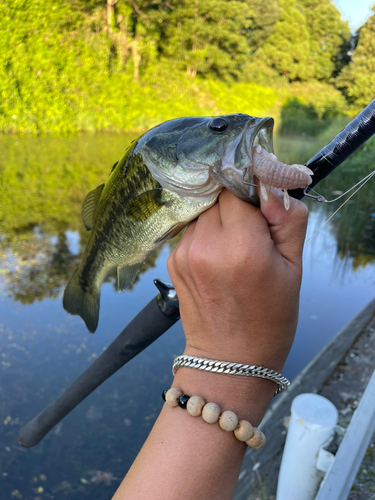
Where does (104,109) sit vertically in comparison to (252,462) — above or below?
above

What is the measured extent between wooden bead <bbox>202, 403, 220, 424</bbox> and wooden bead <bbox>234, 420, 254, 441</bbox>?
0.05m

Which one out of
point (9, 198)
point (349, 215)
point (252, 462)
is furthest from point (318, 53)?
point (252, 462)

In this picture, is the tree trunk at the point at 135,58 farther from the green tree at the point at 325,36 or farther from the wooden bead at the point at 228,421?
the green tree at the point at 325,36

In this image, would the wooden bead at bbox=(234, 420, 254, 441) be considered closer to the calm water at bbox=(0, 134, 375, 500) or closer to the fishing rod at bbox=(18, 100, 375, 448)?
the fishing rod at bbox=(18, 100, 375, 448)

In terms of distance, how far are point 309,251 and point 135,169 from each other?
14.9ft

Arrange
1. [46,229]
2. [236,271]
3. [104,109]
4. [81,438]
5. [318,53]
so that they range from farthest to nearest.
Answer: [318,53] < [104,109] < [46,229] < [81,438] < [236,271]

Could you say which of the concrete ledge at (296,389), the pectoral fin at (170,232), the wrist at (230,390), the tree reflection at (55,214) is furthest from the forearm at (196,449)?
the tree reflection at (55,214)

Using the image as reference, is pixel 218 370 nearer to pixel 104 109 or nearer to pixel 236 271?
pixel 236 271

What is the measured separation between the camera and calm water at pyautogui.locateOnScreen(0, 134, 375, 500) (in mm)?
2121

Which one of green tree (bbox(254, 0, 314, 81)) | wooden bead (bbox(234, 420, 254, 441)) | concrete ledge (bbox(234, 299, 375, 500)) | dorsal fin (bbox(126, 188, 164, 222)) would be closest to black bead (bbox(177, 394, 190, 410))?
wooden bead (bbox(234, 420, 254, 441))

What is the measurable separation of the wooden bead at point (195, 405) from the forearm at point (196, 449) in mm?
24

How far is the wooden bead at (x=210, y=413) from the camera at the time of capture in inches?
26.0

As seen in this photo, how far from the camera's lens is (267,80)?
2489 cm

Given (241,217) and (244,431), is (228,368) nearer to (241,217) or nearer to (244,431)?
(244,431)
